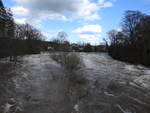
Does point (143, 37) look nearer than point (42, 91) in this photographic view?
No

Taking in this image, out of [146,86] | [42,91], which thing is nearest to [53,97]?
[42,91]

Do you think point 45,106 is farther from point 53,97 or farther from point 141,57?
point 141,57

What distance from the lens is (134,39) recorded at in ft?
134

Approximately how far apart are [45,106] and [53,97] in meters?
1.41

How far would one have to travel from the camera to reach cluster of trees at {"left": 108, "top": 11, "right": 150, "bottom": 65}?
3500cm

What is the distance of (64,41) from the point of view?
44.4 meters

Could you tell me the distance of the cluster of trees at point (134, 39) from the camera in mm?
35000

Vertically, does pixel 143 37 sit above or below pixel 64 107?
above

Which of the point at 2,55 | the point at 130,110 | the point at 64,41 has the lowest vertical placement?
the point at 130,110

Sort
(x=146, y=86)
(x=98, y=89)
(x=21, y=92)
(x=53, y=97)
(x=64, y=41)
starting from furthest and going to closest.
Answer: (x=64, y=41) → (x=146, y=86) → (x=98, y=89) → (x=21, y=92) → (x=53, y=97)

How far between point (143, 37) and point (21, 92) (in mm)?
32621

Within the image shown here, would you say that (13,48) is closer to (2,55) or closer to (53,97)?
(2,55)

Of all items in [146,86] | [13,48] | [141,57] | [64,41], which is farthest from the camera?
[64,41]

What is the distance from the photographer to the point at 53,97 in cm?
928
